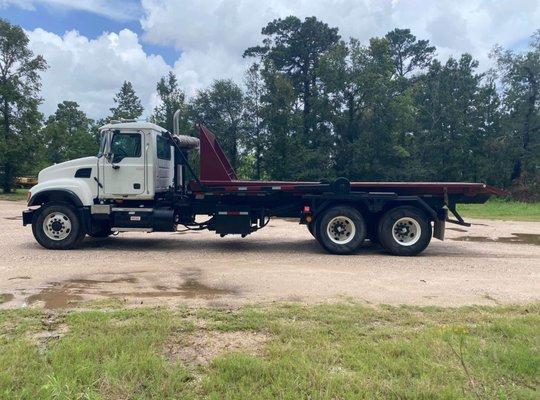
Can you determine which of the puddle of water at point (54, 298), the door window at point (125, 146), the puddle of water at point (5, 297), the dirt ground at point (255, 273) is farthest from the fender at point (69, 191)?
the puddle of water at point (5, 297)

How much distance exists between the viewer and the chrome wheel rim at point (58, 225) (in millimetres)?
9977

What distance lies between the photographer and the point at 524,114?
37969 mm

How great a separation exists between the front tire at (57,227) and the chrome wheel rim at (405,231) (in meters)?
6.84

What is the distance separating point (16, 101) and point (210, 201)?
3583 cm

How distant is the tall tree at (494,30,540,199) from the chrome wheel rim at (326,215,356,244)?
1276 inches

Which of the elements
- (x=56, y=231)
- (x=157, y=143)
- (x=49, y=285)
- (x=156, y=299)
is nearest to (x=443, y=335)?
(x=156, y=299)

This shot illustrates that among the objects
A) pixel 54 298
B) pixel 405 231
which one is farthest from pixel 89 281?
pixel 405 231

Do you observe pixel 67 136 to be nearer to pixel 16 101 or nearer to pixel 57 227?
pixel 16 101

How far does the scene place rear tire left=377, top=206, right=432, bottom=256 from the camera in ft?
31.8

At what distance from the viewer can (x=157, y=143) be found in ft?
33.7

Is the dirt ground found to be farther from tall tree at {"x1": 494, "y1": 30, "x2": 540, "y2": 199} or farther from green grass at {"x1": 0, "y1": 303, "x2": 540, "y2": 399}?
tall tree at {"x1": 494, "y1": 30, "x2": 540, "y2": 199}

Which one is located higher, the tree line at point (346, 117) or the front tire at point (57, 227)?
the tree line at point (346, 117)

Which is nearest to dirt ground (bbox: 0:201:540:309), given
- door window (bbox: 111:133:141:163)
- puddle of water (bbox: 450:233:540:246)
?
puddle of water (bbox: 450:233:540:246)

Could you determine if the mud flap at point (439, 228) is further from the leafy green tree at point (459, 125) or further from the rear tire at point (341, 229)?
the leafy green tree at point (459, 125)
